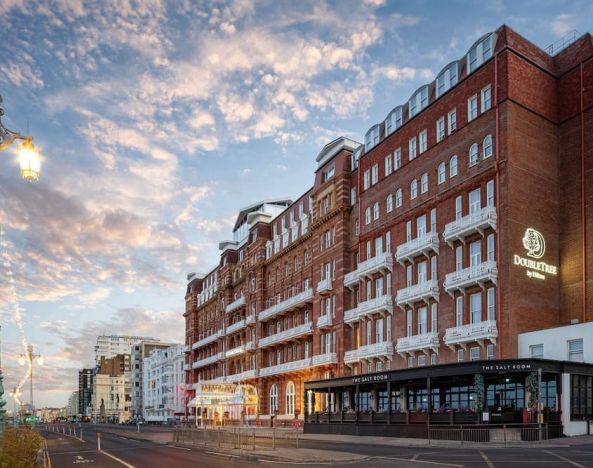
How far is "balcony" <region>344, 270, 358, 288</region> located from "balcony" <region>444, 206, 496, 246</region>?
1546 cm

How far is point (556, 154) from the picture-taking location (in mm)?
50156

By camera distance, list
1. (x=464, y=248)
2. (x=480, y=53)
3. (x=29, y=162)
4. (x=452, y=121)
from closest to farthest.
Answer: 1. (x=29, y=162)
2. (x=464, y=248)
3. (x=480, y=53)
4. (x=452, y=121)

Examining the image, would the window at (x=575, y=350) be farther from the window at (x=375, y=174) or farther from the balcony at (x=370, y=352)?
the window at (x=375, y=174)

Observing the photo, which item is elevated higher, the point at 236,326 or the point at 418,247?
the point at 418,247

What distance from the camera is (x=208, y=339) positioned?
11569cm

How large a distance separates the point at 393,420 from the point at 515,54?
27.6 m

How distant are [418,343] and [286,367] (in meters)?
27.2

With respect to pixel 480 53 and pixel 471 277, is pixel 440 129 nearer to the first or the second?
pixel 480 53

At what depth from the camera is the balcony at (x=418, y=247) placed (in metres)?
52.6

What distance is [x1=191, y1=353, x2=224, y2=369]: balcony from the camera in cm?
10616

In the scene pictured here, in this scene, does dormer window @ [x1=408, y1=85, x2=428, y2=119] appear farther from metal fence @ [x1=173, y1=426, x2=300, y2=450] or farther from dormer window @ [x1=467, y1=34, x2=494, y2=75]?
metal fence @ [x1=173, y1=426, x2=300, y2=450]

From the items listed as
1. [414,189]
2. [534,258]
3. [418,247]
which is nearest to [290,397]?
[418,247]

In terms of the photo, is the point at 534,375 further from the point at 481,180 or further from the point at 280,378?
the point at 280,378

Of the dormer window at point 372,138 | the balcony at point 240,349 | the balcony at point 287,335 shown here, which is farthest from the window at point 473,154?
the balcony at point 240,349
